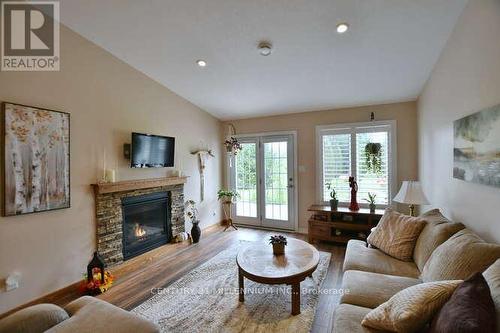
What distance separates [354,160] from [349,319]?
328 centimetres

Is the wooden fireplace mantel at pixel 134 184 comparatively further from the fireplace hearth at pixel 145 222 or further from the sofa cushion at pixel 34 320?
the sofa cushion at pixel 34 320

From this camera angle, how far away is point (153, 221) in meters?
3.96

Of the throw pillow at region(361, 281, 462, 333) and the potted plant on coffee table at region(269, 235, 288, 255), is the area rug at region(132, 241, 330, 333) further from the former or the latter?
the throw pillow at region(361, 281, 462, 333)

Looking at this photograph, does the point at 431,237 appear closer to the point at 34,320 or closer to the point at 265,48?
the point at 265,48

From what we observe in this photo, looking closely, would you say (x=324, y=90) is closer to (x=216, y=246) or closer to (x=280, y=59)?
(x=280, y=59)

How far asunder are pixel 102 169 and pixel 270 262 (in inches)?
95.9

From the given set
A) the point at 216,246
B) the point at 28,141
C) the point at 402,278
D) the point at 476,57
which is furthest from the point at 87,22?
the point at 402,278

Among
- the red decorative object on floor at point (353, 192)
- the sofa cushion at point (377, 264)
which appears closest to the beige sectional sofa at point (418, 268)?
the sofa cushion at point (377, 264)

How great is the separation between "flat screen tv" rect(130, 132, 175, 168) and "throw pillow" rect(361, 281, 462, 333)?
128 inches

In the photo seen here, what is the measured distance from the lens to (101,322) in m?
1.51

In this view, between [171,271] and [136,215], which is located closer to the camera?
[171,271]

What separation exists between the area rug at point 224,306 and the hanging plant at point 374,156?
2.10 metres

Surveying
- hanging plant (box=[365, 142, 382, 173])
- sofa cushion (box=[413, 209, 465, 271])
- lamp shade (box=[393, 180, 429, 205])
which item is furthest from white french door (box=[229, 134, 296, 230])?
sofa cushion (box=[413, 209, 465, 271])

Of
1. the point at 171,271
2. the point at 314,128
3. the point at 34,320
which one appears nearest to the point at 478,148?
the point at 314,128
